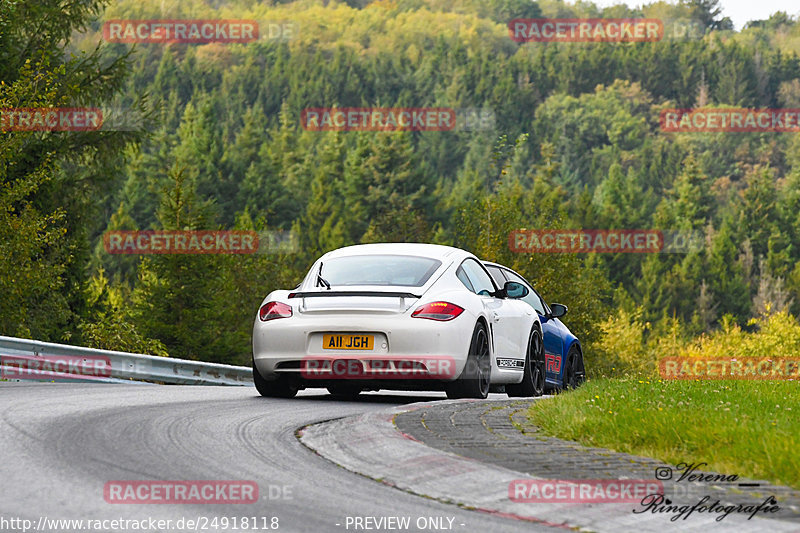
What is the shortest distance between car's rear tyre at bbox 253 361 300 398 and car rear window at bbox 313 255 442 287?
1112 mm

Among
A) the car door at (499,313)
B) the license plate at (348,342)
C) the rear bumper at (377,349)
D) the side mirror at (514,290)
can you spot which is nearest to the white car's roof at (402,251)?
the car door at (499,313)

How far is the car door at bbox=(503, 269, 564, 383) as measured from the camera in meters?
14.3

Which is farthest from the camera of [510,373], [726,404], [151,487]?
[510,373]

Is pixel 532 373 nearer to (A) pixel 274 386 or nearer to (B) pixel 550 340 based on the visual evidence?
(B) pixel 550 340

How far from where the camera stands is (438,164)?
148m

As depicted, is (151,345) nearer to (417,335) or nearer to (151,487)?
(417,335)

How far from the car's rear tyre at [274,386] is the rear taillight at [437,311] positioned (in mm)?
1555

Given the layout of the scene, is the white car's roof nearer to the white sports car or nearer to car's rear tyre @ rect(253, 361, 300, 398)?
the white sports car

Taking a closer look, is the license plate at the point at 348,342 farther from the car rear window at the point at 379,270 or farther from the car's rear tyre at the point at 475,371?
the car's rear tyre at the point at 475,371

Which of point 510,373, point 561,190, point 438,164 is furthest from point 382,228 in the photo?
point 510,373

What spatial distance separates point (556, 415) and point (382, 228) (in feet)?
296

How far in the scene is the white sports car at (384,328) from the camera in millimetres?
10844

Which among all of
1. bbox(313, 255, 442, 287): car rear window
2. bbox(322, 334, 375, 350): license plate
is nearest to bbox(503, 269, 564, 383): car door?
bbox(313, 255, 442, 287): car rear window

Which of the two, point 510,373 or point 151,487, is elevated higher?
point 151,487
